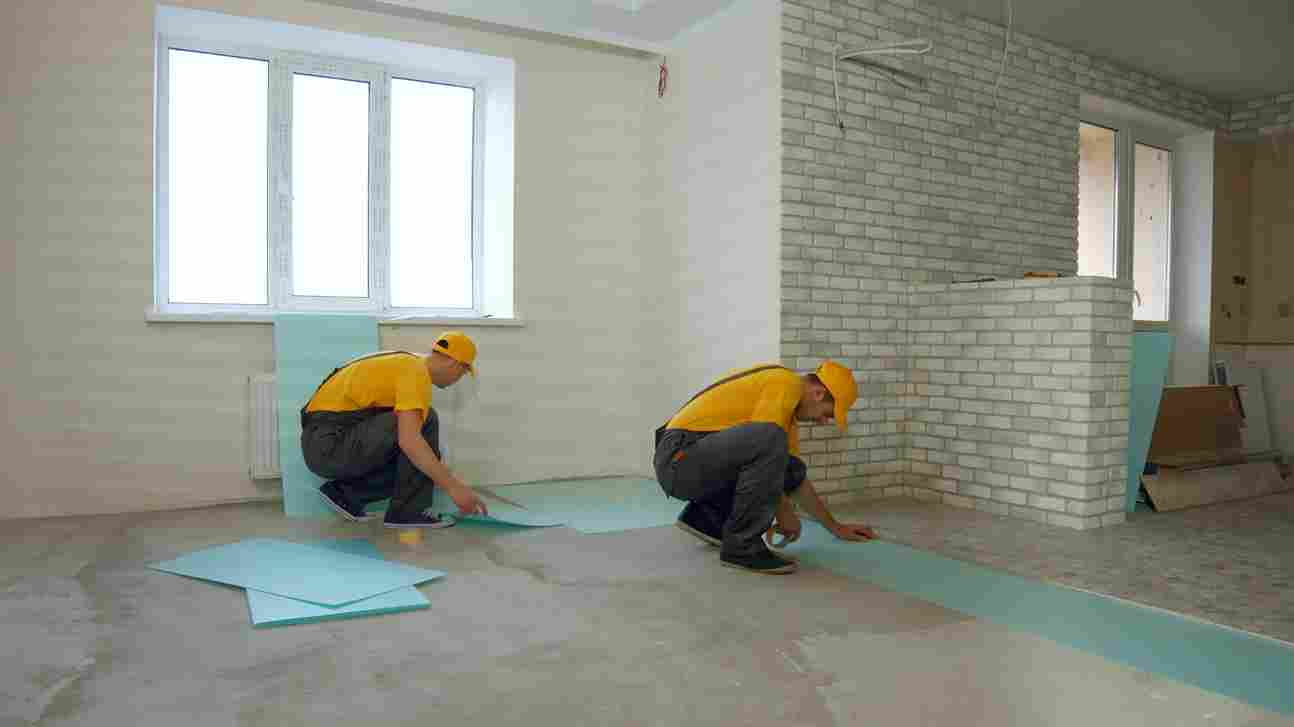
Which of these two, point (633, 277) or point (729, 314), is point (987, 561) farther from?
point (633, 277)

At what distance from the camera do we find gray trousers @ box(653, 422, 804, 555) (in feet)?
10.5

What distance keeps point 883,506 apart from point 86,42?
173 inches

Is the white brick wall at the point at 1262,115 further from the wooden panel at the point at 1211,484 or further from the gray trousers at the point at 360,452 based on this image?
the gray trousers at the point at 360,452

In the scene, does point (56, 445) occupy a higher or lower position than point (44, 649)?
higher

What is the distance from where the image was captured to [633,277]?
551 centimetres

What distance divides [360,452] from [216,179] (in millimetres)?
1811

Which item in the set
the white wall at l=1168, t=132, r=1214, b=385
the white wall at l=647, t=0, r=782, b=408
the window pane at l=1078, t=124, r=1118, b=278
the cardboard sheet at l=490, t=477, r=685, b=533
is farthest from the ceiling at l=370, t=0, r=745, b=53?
the white wall at l=1168, t=132, r=1214, b=385

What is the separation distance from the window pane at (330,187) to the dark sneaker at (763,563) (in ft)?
9.17

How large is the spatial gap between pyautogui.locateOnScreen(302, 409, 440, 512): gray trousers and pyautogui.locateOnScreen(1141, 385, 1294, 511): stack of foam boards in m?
Answer: 3.58

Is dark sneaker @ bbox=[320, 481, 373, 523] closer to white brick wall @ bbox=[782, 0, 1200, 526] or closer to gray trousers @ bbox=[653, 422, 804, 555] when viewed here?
gray trousers @ bbox=[653, 422, 804, 555]

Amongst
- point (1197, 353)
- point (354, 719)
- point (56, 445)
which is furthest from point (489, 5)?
point (1197, 353)

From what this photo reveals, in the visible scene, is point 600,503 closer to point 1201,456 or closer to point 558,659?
point 558,659

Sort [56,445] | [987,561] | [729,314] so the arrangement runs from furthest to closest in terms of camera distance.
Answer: [729,314]
[56,445]
[987,561]

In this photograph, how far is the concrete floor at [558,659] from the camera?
2.02m
